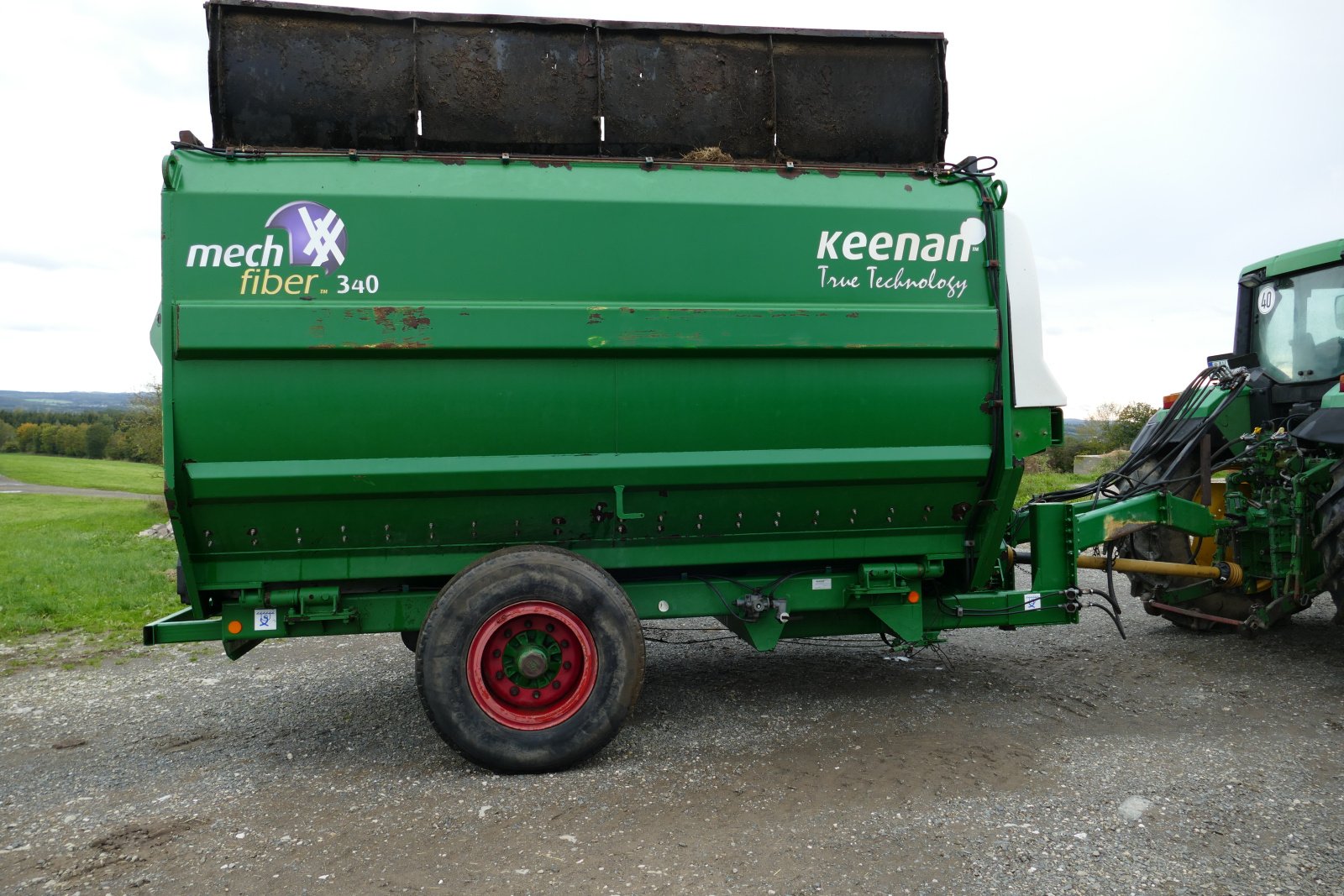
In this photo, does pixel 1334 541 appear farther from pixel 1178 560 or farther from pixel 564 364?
pixel 564 364

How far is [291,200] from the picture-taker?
4.36 metres

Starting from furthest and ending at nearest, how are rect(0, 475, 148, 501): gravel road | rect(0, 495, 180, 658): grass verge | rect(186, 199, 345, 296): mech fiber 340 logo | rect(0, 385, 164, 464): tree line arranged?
rect(0, 385, 164, 464): tree line < rect(0, 475, 148, 501): gravel road < rect(0, 495, 180, 658): grass verge < rect(186, 199, 345, 296): mech fiber 340 logo

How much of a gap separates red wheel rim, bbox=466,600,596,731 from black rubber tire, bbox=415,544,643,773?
0.04 m

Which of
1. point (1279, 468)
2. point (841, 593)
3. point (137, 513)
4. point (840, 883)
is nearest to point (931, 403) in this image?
point (841, 593)

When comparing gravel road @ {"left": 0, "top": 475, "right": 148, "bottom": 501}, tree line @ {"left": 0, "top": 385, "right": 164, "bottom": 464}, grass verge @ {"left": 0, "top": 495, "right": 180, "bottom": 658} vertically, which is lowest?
gravel road @ {"left": 0, "top": 475, "right": 148, "bottom": 501}

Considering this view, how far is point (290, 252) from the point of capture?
4340 millimetres

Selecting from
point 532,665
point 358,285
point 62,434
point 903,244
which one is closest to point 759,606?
point 532,665

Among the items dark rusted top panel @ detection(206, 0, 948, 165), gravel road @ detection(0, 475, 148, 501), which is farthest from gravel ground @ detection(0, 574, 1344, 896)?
gravel road @ detection(0, 475, 148, 501)

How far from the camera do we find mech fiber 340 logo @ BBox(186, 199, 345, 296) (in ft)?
14.1

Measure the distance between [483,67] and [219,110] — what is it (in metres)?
1.37

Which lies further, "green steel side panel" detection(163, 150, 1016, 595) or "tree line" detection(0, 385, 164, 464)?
"tree line" detection(0, 385, 164, 464)

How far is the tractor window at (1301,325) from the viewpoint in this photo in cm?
643

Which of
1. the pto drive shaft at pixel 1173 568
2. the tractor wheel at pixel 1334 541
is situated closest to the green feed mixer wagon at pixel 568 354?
the pto drive shaft at pixel 1173 568

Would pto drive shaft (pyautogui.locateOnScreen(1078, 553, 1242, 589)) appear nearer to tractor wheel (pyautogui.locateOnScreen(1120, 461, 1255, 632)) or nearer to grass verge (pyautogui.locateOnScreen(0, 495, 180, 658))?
tractor wheel (pyautogui.locateOnScreen(1120, 461, 1255, 632))
